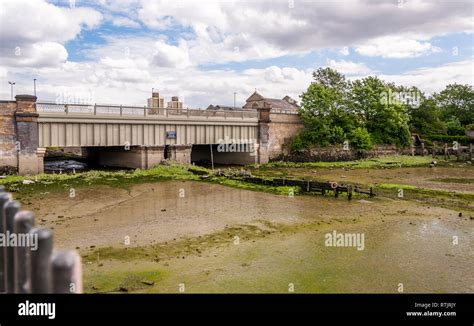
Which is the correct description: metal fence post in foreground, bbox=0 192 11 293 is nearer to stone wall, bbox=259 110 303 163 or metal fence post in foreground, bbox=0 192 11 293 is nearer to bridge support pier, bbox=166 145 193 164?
bridge support pier, bbox=166 145 193 164

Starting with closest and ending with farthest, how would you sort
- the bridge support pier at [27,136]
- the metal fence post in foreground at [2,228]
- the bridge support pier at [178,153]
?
the metal fence post in foreground at [2,228] < the bridge support pier at [27,136] < the bridge support pier at [178,153]

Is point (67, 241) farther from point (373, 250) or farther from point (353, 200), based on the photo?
point (353, 200)

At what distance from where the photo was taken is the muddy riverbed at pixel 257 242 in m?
10.6

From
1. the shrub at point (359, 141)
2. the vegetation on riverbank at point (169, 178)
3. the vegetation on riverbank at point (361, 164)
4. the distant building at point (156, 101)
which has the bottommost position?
the vegetation on riverbank at point (169, 178)

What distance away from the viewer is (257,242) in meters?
14.2

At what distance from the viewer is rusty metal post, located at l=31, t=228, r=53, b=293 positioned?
4176mm

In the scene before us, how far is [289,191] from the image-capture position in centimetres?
2431

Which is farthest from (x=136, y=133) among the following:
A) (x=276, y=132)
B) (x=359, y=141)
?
(x=359, y=141)

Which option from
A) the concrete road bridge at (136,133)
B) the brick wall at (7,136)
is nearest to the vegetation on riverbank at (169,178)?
A: the brick wall at (7,136)

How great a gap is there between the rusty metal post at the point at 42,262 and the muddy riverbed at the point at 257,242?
5772 millimetres

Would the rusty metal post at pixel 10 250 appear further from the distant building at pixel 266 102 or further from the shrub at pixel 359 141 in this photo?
the distant building at pixel 266 102
